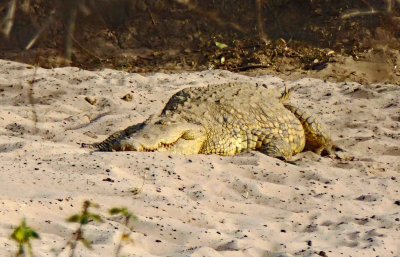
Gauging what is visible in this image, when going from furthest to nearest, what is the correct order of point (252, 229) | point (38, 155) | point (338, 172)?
point (338, 172), point (38, 155), point (252, 229)

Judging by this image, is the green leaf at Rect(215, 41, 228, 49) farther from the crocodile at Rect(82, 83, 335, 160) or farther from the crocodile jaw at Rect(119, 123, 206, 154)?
the crocodile jaw at Rect(119, 123, 206, 154)

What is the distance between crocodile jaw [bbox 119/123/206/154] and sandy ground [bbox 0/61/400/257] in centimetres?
32

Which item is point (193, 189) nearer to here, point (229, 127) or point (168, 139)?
point (168, 139)

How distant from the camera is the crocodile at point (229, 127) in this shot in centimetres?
654

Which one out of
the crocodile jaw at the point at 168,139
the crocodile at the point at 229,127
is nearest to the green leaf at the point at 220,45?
the crocodile at the point at 229,127

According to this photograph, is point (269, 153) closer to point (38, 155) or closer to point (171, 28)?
point (38, 155)

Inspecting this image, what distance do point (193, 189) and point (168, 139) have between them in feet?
4.04

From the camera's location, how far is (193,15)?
506 inches

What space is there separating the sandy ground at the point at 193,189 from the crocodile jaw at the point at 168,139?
0.32 m

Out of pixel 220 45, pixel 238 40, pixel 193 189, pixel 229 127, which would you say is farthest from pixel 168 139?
pixel 238 40

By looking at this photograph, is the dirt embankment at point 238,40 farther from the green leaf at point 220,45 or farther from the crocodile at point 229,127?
the crocodile at point 229,127

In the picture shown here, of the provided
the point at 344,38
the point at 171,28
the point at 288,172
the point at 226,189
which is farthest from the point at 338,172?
the point at 171,28

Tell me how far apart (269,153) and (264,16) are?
19.6 feet

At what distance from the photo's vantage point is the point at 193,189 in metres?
5.34
